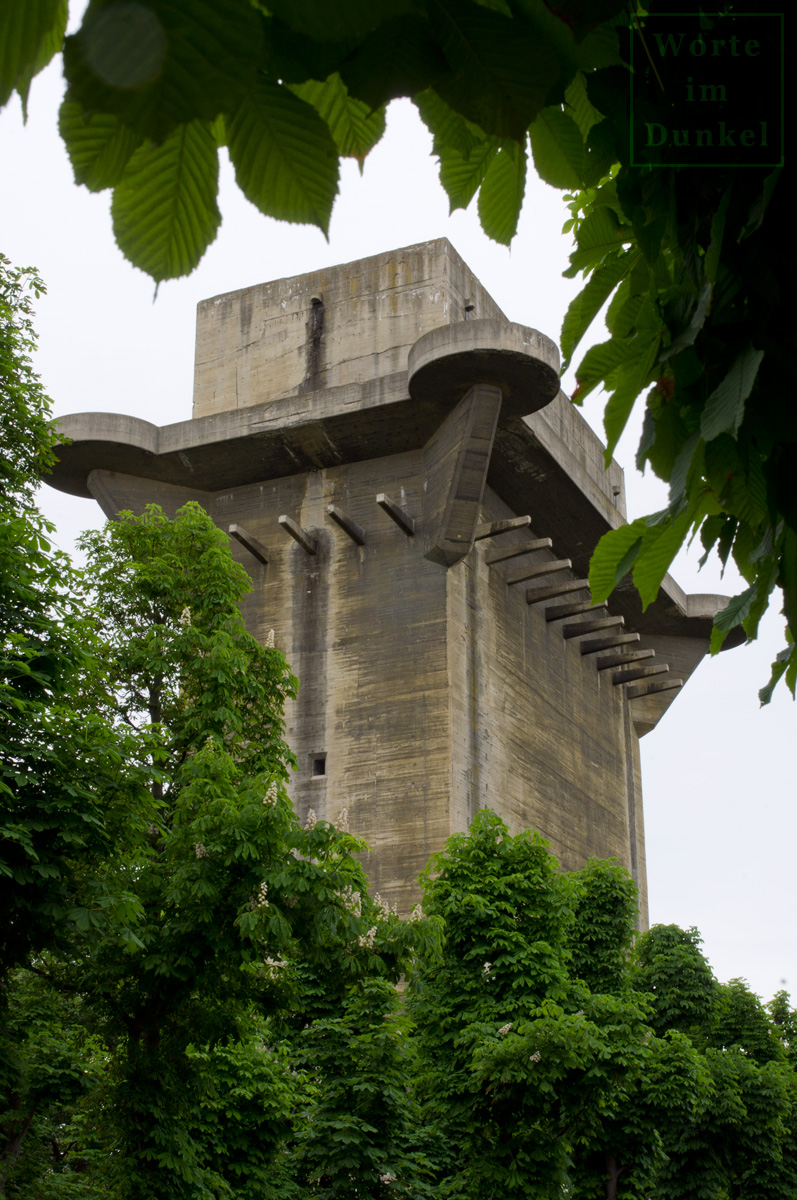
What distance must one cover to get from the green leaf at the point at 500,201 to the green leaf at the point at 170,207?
912mm

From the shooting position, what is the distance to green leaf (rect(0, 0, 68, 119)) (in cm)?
137

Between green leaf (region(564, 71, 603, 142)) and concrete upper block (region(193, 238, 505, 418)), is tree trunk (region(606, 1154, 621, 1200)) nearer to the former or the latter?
concrete upper block (region(193, 238, 505, 418))

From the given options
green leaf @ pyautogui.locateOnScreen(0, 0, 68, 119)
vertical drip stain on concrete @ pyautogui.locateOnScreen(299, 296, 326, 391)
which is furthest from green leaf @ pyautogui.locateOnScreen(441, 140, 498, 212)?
vertical drip stain on concrete @ pyautogui.locateOnScreen(299, 296, 326, 391)

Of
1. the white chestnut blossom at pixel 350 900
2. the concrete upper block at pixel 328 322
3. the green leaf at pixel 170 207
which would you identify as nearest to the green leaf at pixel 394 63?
the green leaf at pixel 170 207

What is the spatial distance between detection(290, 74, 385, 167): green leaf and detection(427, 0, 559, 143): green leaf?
119 mm

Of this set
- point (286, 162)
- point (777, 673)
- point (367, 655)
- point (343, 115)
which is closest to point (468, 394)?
point (367, 655)

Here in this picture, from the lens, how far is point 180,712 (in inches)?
585

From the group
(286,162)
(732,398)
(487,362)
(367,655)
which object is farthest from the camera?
(367,655)

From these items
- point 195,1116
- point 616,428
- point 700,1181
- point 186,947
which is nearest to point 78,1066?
point 195,1116

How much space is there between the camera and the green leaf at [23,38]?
1374 mm

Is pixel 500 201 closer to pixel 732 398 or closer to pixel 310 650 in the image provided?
pixel 732 398

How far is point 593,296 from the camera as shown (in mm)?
2840

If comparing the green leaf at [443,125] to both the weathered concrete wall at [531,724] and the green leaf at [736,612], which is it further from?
the weathered concrete wall at [531,724]

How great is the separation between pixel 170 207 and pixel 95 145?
0.11 m
